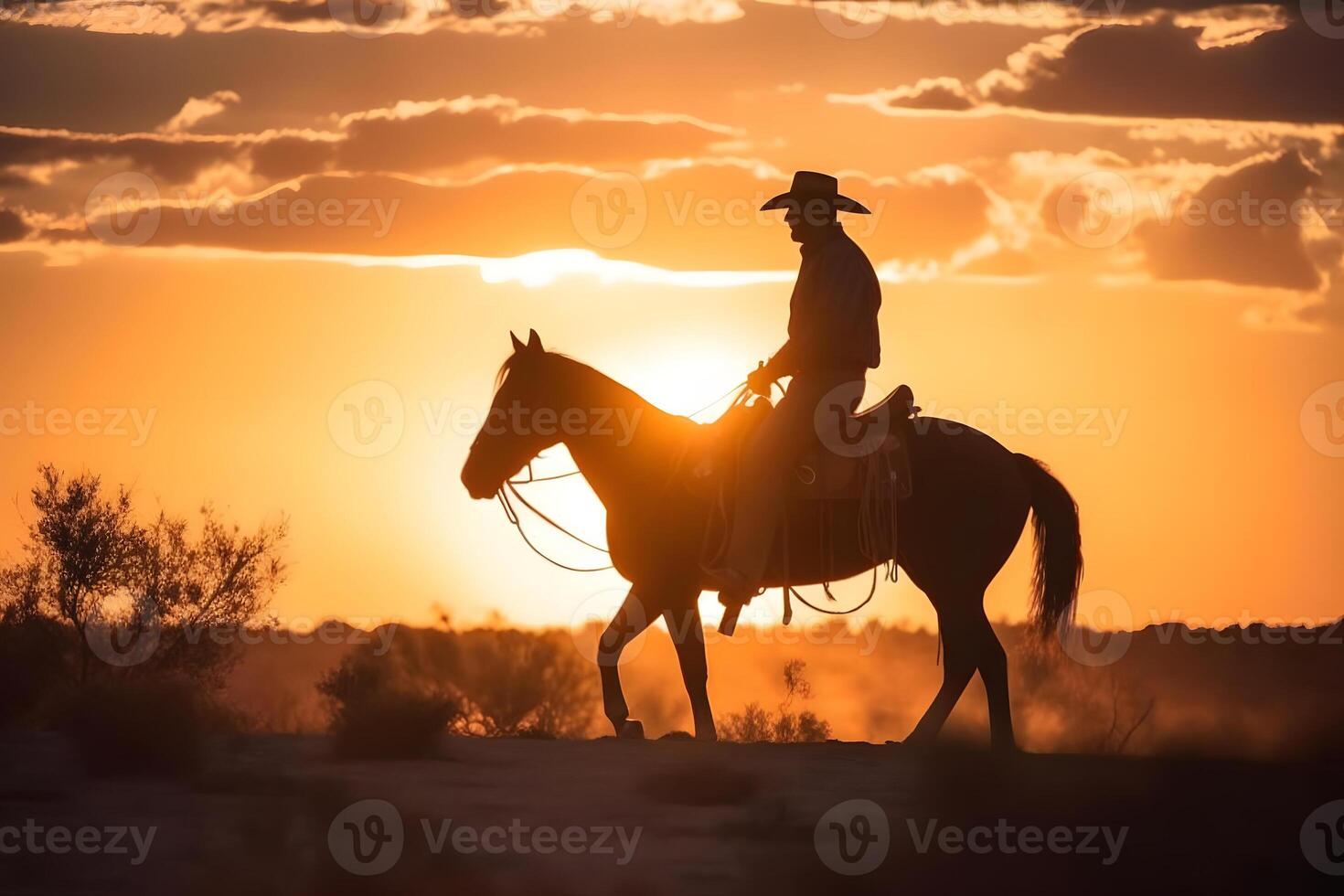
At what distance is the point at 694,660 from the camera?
13234mm

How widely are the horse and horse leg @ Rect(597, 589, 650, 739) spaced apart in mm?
10

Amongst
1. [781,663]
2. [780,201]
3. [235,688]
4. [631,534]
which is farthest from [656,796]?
[781,663]

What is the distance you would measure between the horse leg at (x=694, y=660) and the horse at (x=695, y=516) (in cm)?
1

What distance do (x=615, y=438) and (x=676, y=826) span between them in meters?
4.54

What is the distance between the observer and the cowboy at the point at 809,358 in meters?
13.0

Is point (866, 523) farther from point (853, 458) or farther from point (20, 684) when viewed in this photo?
point (20, 684)

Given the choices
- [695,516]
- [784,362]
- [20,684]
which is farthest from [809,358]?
[20,684]

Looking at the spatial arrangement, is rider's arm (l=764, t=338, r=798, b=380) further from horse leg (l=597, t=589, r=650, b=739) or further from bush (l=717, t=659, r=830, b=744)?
bush (l=717, t=659, r=830, b=744)

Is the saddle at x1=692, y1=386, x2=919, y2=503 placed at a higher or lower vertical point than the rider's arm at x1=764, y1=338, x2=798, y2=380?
lower

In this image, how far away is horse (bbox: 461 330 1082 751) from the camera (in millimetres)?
13180

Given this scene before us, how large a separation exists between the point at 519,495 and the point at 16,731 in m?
4.22

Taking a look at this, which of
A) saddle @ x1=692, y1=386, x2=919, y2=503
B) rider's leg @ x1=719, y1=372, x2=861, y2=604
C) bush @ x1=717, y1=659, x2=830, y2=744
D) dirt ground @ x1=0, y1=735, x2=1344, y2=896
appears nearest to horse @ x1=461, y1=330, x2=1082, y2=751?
saddle @ x1=692, y1=386, x2=919, y2=503

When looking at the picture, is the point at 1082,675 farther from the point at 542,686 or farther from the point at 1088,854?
the point at 1088,854

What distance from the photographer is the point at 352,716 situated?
12.2 m
